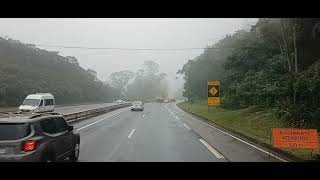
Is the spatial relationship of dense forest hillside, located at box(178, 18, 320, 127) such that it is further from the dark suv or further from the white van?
the white van

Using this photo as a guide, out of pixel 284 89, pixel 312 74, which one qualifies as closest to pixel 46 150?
pixel 312 74

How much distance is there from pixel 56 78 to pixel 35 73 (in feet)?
31.1

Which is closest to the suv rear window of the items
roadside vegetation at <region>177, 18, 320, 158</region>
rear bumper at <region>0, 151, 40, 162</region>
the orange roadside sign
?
rear bumper at <region>0, 151, 40, 162</region>

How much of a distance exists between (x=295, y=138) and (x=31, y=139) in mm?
8807

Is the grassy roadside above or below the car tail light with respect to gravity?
below

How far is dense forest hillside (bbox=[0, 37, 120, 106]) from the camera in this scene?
62.5 metres

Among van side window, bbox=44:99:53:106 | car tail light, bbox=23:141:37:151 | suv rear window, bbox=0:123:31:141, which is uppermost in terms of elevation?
van side window, bbox=44:99:53:106

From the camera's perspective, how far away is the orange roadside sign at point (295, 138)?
1501cm

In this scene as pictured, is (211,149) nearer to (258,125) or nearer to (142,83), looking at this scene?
(258,125)

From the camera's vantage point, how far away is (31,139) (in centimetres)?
1046

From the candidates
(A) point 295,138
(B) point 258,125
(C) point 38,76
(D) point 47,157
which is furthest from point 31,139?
(C) point 38,76

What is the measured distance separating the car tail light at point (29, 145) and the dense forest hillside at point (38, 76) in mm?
51145
